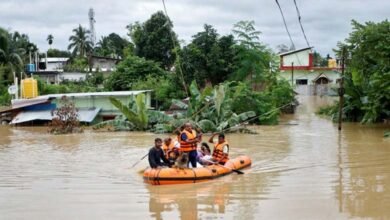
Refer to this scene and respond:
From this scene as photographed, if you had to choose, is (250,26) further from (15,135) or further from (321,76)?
(321,76)

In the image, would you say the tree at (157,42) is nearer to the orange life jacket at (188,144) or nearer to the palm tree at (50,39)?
the orange life jacket at (188,144)

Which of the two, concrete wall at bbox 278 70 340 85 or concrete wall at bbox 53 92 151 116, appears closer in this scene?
concrete wall at bbox 53 92 151 116

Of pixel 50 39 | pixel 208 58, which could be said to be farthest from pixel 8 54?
pixel 50 39

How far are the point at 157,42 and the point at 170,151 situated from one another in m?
38.1

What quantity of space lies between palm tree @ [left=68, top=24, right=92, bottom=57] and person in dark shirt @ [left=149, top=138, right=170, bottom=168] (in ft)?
239

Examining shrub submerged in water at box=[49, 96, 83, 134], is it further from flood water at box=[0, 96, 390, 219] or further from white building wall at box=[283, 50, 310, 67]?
white building wall at box=[283, 50, 310, 67]

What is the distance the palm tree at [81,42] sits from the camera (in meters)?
85.6

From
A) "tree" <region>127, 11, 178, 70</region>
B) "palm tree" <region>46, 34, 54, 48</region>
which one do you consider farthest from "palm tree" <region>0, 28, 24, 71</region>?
"palm tree" <region>46, 34, 54, 48</region>

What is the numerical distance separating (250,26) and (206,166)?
26.1m

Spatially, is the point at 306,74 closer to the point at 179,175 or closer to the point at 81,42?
the point at 81,42

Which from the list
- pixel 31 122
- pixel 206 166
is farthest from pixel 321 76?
pixel 206 166

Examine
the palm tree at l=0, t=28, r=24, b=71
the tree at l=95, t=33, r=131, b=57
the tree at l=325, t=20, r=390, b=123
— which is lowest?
the tree at l=325, t=20, r=390, b=123

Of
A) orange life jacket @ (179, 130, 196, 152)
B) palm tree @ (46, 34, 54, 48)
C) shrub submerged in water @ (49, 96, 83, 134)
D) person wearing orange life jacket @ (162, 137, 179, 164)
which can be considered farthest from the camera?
palm tree @ (46, 34, 54, 48)

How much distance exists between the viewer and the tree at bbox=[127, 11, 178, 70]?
2069 inches
